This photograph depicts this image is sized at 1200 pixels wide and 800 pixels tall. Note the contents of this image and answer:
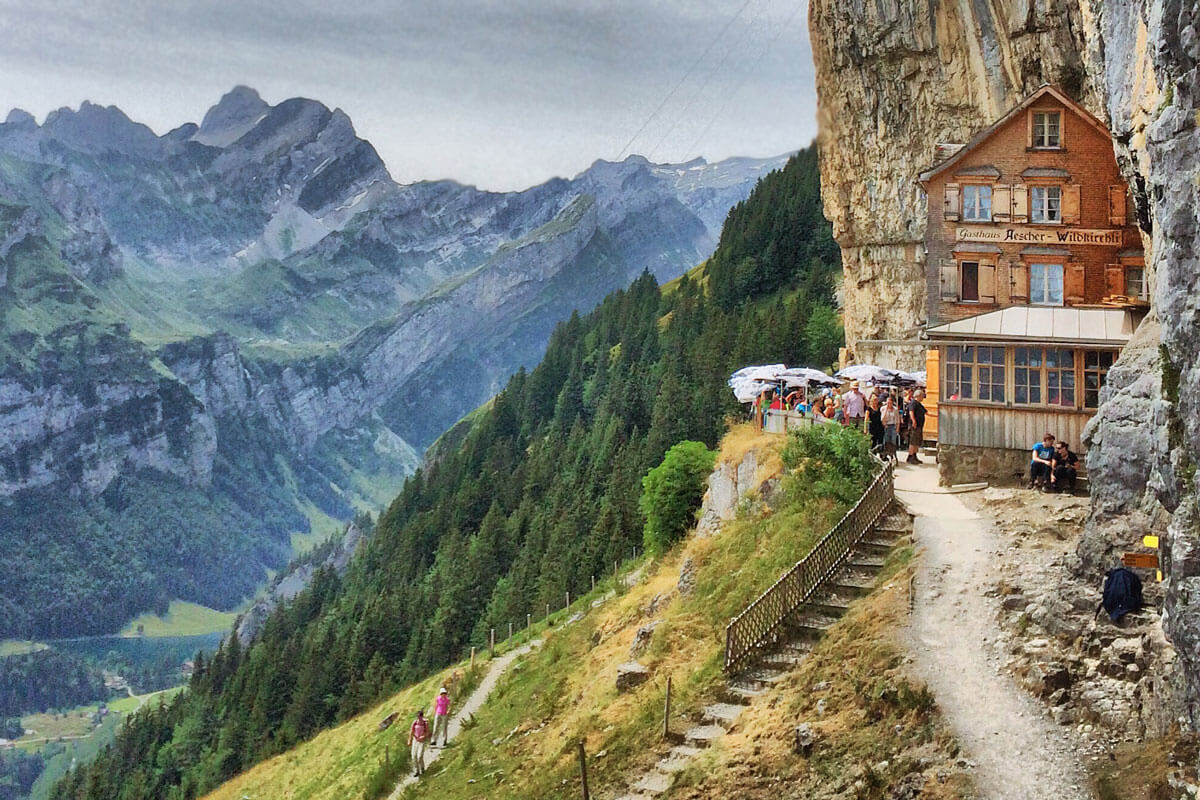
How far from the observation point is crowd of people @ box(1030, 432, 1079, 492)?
90.1ft

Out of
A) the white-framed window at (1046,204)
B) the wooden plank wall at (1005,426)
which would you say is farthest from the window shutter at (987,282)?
the wooden plank wall at (1005,426)

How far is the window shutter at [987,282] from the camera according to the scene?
38.8 metres

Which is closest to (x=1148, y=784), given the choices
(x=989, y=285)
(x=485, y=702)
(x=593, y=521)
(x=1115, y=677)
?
(x=1115, y=677)

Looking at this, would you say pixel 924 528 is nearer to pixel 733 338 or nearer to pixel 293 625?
pixel 733 338

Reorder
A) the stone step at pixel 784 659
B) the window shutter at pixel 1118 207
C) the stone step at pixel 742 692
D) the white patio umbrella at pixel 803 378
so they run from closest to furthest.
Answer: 1. the stone step at pixel 742 692
2. the stone step at pixel 784 659
3. the window shutter at pixel 1118 207
4. the white patio umbrella at pixel 803 378

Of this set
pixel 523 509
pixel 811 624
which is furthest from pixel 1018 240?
pixel 523 509

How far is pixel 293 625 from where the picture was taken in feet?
477

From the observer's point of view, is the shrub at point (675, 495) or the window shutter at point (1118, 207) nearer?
the window shutter at point (1118, 207)

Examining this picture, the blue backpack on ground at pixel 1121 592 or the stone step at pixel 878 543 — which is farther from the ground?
the blue backpack on ground at pixel 1121 592

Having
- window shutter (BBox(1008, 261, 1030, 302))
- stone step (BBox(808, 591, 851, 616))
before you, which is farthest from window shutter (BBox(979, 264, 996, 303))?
stone step (BBox(808, 591, 851, 616))

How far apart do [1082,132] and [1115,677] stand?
81.0ft

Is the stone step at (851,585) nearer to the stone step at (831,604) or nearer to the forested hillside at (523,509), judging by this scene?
the stone step at (831,604)

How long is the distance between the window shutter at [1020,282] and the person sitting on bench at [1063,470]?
472 inches

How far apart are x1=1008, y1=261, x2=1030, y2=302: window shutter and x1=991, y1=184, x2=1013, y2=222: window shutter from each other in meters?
1.58
